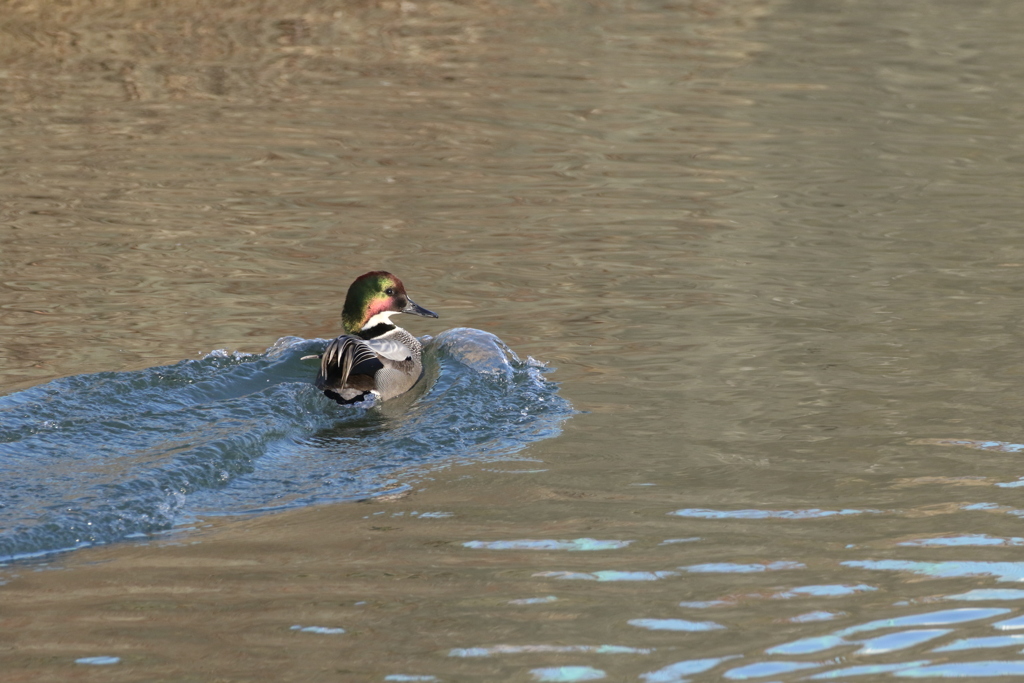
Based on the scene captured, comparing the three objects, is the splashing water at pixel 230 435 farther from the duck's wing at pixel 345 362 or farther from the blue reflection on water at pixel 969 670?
the blue reflection on water at pixel 969 670

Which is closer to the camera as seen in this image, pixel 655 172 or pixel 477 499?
pixel 477 499

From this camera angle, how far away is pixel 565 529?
5.67 m

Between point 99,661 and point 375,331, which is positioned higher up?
point 375,331

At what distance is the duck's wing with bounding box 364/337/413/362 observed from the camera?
8164 millimetres

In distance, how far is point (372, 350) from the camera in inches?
316

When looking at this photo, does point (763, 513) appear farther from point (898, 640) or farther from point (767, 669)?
point (767, 669)

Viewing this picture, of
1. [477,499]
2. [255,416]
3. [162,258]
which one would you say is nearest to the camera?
[477,499]

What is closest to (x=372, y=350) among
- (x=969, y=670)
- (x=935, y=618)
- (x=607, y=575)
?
(x=607, y=575)

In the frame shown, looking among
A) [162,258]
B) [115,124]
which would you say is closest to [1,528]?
[162,258]

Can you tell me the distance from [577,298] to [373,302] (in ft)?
6.45

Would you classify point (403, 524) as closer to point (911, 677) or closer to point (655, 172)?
point (911, 677)

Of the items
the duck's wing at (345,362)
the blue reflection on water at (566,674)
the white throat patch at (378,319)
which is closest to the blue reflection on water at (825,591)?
the blue reflection on water at (566,674)

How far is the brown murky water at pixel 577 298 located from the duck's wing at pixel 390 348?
3.05 feet

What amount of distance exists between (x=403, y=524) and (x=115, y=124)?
35.5 ft
